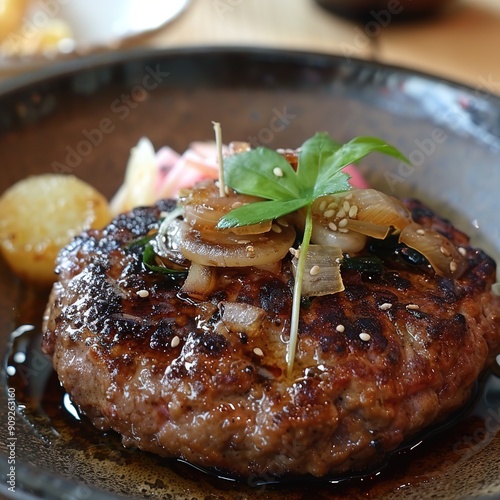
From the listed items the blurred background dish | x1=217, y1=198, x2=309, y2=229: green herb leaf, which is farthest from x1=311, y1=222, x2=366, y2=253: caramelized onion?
the blurred background dish

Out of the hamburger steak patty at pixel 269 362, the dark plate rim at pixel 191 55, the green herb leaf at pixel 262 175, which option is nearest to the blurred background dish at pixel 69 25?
the dark plate rim at pixel 191 55

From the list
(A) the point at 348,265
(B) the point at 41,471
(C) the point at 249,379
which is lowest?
(B) the point at 41,471

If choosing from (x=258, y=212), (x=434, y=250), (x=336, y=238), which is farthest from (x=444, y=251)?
(x=258, y=212)

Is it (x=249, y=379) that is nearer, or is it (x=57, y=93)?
(x=249, y=379)

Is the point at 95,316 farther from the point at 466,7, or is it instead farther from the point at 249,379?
the point at 466,7

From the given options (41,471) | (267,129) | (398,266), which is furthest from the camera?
(267,129)

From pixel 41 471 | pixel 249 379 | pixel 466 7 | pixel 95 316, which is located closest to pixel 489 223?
pixel 249 379
